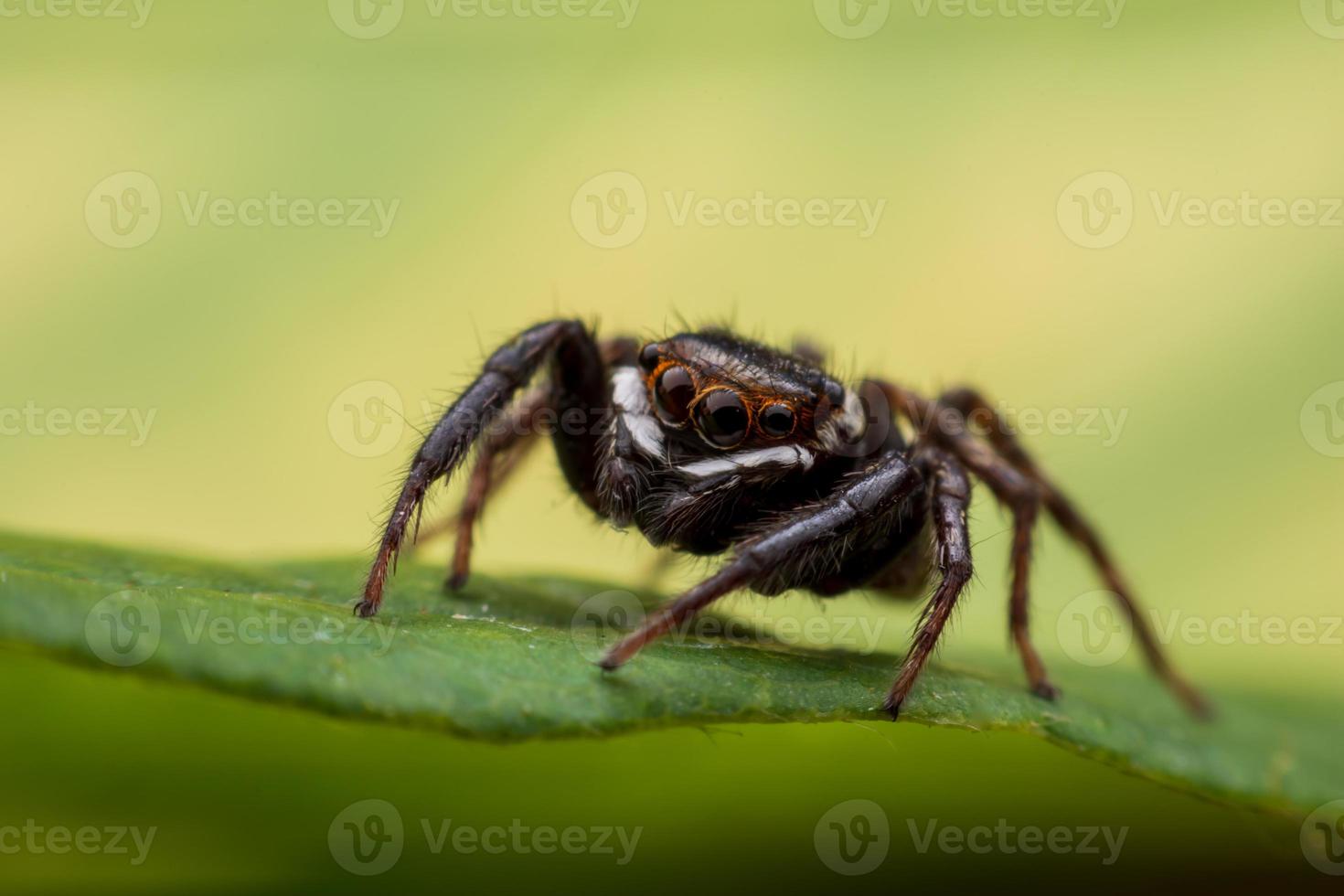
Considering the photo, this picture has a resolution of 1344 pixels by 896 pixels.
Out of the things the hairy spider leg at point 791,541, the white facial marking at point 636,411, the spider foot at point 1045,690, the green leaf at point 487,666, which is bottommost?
the spider foot at point 1045,690

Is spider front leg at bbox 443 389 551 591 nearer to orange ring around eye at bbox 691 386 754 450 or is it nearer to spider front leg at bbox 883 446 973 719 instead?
orange ring around eye at bbox 691 386 754 450

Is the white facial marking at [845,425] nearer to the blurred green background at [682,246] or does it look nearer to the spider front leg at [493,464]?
the spider front leg at [493,464]

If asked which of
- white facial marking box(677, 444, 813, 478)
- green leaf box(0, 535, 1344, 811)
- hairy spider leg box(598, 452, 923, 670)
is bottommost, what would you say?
green leaf box(0, 535, 1344, 811)

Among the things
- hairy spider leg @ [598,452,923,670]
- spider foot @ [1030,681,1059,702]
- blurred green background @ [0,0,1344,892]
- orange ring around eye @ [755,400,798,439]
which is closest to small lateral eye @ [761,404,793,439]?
orange ring around eye @ [755,400,798,439]

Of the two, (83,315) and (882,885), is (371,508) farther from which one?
(882,885)

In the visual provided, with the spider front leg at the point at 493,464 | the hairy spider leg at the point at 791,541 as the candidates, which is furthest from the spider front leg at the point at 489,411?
the hairy spider leg at the point at 791,541

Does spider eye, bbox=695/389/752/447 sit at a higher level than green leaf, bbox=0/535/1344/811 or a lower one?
higher
